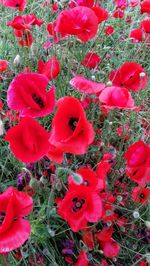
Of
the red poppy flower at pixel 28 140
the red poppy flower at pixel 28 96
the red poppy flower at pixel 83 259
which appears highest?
the red poppy flower at pixel 28 96

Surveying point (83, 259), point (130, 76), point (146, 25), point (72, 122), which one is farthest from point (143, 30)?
point (83, 259)

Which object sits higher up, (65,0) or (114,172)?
(65,0)

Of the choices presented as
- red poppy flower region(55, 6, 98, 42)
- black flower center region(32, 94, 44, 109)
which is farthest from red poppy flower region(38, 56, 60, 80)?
black flower center region(32, 94, 44, 109)

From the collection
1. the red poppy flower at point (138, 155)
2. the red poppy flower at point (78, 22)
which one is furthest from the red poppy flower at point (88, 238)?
the red poppy flower at point (78, 22)

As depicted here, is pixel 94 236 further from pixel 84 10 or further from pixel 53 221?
pixel 84 10

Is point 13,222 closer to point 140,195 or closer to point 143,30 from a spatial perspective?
point 140,195

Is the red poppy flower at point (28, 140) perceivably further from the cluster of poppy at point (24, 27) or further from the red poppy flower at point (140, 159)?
the cluster of poppy at point (24, 27)

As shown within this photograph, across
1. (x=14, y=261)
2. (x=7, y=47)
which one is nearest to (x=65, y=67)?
(x=7, y=47)
